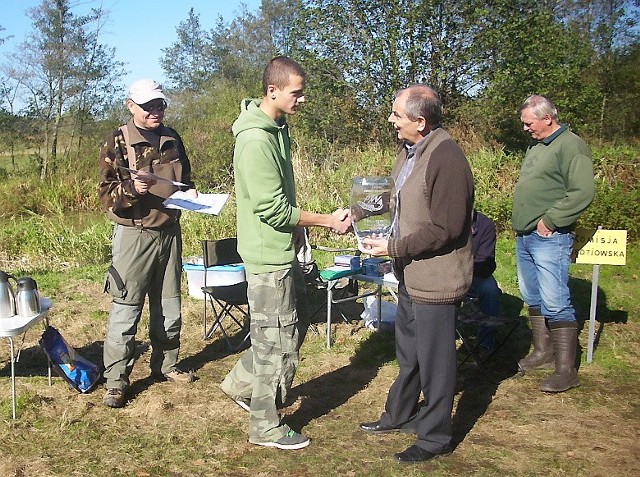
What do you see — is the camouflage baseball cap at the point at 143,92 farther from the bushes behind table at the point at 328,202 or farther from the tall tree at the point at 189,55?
the tall tree at the point at 189,55

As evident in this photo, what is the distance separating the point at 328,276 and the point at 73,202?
32.7ft

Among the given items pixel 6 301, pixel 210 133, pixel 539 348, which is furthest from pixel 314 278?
pixel 210 133

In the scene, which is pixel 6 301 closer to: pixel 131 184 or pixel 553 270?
pixel 131 184

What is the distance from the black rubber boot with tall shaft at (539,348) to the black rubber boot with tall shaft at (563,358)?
10.8 inches

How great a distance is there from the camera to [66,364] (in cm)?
421

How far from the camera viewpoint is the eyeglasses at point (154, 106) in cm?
387

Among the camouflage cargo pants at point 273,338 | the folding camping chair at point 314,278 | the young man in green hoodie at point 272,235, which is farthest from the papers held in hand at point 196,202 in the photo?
the folding camping chair at point 314,278

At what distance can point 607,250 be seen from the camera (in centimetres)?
475

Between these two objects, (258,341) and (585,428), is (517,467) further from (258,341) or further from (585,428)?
(258,341)

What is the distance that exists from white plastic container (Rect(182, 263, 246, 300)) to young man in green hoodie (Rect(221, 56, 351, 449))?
2.56 metres

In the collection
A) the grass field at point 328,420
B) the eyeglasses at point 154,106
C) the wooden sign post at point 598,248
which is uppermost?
the eyeglasses at point 154,106

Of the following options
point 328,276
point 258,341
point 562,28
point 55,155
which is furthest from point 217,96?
point 258,341

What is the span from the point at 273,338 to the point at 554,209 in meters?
1.97

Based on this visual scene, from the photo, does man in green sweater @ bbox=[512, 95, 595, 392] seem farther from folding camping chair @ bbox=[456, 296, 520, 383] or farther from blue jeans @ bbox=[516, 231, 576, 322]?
A: folding camping chair @ bbox=[456, 296, 520, 383]
